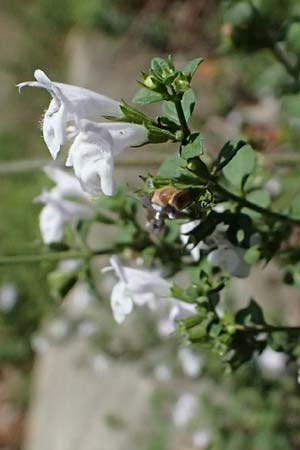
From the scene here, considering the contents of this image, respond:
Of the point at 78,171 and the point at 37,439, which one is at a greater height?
the point at 78,171

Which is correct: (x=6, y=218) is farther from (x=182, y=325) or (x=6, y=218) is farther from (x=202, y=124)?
(x=182, y=325)

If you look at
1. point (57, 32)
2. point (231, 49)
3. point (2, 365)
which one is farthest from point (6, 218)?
point (231, 49)

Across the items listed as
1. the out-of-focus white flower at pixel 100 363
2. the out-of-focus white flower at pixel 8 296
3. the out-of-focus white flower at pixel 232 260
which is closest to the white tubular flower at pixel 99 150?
the out-of-focus white flower at pixel 232 260

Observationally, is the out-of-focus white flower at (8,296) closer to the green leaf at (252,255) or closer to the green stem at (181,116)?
the green leaf at (252,255)

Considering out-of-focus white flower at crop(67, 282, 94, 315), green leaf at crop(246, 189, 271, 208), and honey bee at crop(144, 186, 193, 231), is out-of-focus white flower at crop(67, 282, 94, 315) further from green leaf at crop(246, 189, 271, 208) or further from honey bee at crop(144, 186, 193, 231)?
honey bee at crop(144, 186, 193, 231)

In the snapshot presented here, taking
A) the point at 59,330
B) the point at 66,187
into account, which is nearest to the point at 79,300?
the point at 59,330

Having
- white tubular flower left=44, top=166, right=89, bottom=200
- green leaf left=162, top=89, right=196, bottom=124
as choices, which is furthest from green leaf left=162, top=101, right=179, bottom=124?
white tubular flower left=44, top=166, right=89, bottom=200

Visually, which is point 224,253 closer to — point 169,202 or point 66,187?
point 169,202
